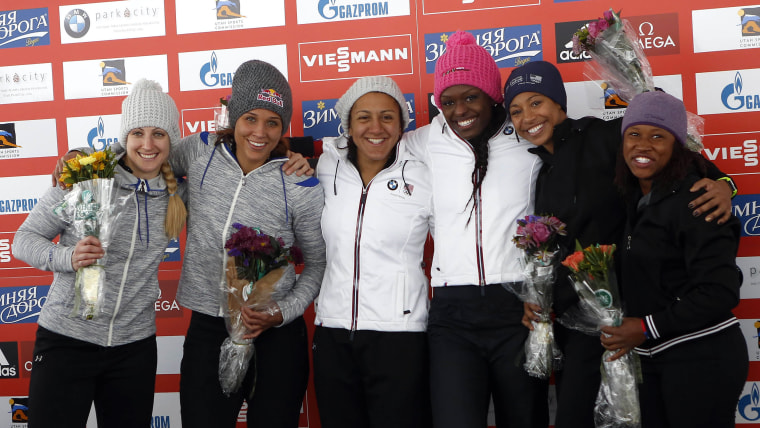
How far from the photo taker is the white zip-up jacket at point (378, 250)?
282cm

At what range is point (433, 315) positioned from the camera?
2834mm

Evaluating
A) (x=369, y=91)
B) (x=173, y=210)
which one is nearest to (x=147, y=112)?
(x=173, y=210)

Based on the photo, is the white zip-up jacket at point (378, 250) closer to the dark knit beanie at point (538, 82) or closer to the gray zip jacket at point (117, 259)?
the dark knit beanie at point (538, 82)

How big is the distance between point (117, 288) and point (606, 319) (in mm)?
2174

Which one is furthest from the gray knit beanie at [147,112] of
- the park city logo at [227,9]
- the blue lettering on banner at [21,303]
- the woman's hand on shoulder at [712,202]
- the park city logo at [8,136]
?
the woman's hand on shoulder at [712,202]

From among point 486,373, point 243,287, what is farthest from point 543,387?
point 243,287

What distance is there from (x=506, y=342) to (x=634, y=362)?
534 millimetres

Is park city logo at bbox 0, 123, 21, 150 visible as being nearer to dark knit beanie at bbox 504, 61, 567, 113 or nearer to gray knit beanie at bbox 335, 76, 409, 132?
gray knit beanie at bbox 335, 76, 409, 132

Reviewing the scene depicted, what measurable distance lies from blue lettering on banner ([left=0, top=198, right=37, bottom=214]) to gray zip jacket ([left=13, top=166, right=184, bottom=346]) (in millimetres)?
1524

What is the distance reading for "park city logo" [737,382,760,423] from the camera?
3590mm

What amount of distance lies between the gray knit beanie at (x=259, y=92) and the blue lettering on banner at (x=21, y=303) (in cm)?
216

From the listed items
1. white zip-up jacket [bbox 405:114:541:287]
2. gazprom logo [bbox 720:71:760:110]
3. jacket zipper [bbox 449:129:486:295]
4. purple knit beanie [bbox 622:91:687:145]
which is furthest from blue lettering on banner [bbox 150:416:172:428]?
gazprom logo [bbox 720:71:760:110]

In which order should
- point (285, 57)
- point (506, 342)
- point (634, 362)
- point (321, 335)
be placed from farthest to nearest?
point (285, 57)
point (321, 335)
point (506, 342)
point (634, 362)

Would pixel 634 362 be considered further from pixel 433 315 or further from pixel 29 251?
pixel 29 251
